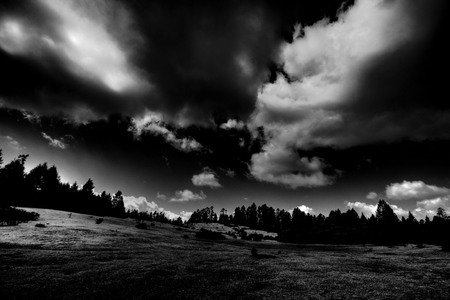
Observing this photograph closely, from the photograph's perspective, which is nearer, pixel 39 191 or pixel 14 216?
pixel 14 216

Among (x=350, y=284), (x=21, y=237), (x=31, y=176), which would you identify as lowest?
(x=21, y=237)

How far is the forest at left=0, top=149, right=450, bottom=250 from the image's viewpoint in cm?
4659

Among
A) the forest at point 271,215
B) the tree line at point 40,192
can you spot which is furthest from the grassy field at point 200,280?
the tree line at point 40,192

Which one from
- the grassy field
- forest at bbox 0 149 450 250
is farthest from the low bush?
the grassy field

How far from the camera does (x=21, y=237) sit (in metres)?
18.9

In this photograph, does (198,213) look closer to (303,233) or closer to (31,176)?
(31,176)

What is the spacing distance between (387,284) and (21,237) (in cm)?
2490

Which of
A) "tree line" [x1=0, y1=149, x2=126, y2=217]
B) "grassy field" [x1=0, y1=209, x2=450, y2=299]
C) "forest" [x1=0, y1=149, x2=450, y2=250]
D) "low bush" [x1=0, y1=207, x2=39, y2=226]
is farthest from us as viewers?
"tree line" [x1=0, y1=149, x2=126, y2=217]

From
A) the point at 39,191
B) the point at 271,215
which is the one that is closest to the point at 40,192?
the point at 39,191

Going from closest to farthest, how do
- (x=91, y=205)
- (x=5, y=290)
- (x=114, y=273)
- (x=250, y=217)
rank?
(x=5, y=290) < (x=114, y=273) < (x=91, y=205) < (x=250, y=217)

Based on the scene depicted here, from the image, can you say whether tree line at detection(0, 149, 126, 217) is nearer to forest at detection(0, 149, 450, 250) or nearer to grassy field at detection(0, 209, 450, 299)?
forest at detection(0, 149, 450, 250)

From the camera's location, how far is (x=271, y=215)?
13688 cm

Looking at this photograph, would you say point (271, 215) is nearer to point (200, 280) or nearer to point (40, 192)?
point (40, 192)

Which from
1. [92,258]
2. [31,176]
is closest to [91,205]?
[31,176]
